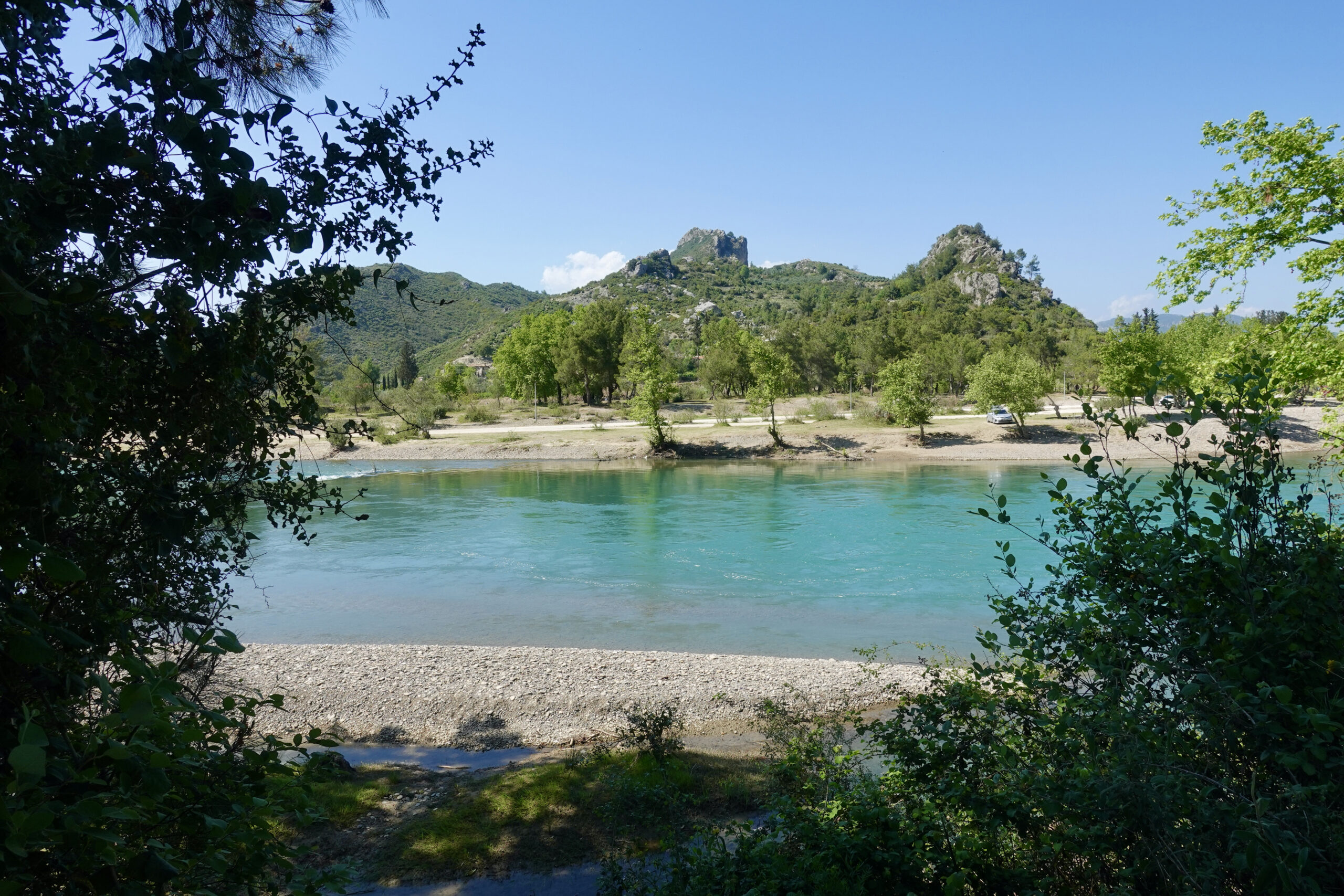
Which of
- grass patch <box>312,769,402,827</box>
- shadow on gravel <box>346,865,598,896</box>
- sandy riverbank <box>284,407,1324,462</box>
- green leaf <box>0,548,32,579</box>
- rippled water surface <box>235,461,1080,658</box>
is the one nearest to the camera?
green leaf <box>0,548,32,579</box>

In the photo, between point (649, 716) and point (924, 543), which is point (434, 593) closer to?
point (649, 716)

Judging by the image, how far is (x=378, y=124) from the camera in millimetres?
2990

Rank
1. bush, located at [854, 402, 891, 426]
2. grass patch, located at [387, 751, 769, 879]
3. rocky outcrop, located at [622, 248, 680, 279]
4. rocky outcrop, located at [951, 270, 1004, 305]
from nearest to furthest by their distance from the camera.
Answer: grass patch, located at [387, 751, 769, 879]
bush, located at [854, 402, 891, 426]
rocky outcrop, located at [951, 270, 1004, 305]
rocky outcrop, located at [622, 248, 680, 279]

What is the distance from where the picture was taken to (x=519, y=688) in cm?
1234

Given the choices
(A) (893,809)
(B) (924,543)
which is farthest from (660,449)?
(A) (893,809)

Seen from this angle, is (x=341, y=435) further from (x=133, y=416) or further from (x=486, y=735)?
(x=486, y=735)

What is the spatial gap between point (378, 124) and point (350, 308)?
79 centimetres

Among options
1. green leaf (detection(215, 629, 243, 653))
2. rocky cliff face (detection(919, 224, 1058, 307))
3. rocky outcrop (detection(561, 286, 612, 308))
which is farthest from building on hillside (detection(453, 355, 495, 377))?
green leaf (detection(215, 629, 243, 653))

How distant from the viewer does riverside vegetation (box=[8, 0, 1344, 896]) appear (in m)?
1.78

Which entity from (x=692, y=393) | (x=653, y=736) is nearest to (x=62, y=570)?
(x=653, y=736)

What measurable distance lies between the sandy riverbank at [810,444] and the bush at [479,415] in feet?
26.6

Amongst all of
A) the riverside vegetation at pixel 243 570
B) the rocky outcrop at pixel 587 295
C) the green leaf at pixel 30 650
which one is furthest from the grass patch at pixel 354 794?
the rocky outcrop at pixel 587 295

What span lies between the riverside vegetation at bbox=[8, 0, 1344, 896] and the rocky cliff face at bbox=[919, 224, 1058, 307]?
133056 millimetres

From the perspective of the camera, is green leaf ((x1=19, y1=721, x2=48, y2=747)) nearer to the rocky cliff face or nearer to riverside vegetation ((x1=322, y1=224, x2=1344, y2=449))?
riverside vegetation ((x1=322, y1=224, x2=1344, y2=449))
